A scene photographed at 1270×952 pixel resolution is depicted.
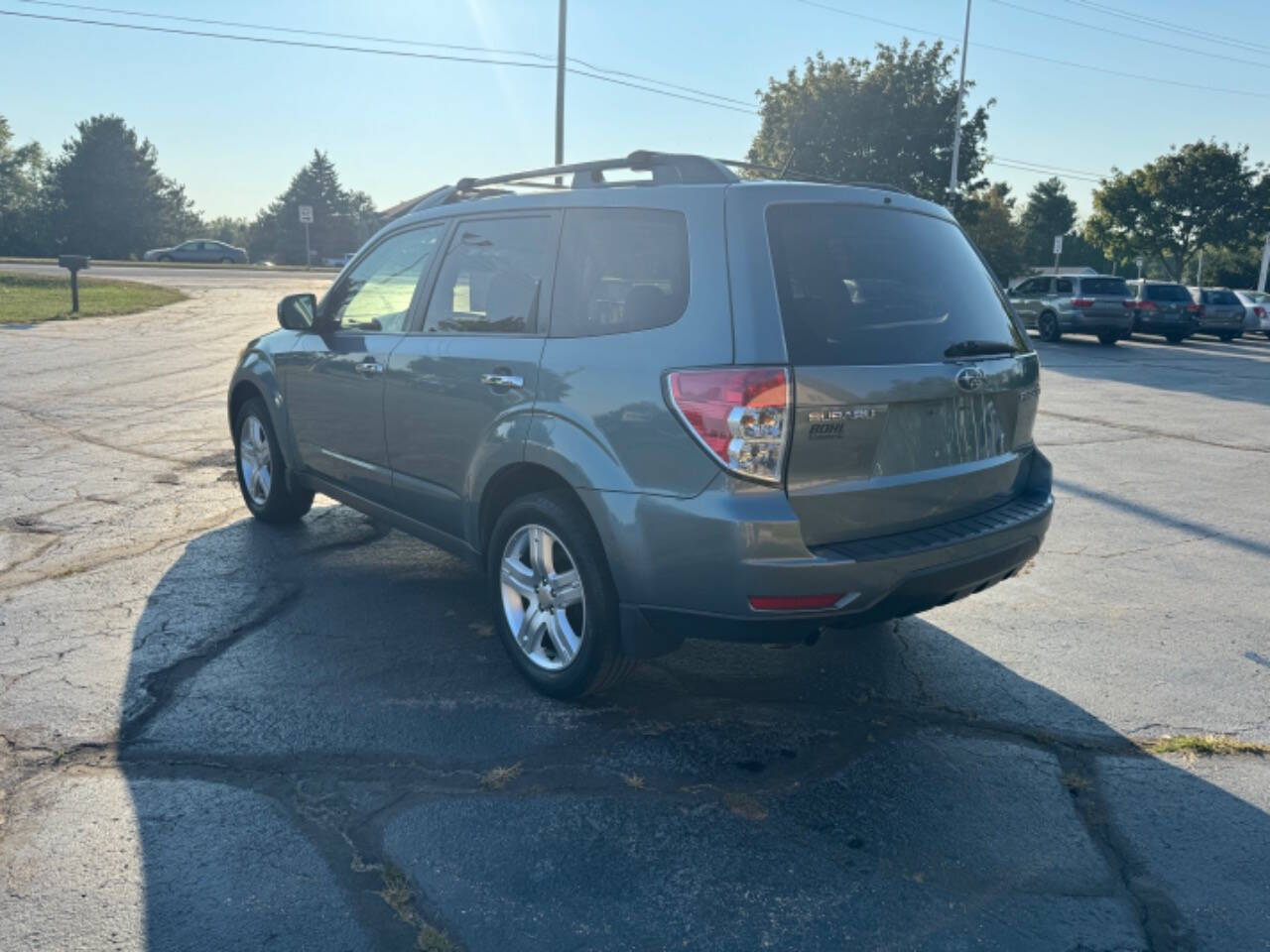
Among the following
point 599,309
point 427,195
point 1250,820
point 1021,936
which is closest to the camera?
point 1021,936

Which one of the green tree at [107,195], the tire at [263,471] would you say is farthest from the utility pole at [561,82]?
the green tree at [107,195]

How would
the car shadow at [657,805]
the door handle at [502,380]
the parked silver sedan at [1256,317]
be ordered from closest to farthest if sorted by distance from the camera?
1. the car shadow at [657,805]
2. the door handle at [502,380]
3. the parked silver sedan at [1256,317]

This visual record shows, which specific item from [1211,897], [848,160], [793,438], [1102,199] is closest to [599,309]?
[793,438]

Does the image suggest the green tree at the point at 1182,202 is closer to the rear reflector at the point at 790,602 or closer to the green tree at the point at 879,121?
the green tree at the point at 879,121

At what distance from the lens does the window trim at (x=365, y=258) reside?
4824 millimetres

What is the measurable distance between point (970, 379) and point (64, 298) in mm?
25049

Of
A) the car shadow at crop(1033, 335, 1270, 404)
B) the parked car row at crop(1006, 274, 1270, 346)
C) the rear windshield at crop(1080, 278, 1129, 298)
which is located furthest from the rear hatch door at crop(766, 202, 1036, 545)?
the rear windshield at crop(1080, 278, 1129, 298)

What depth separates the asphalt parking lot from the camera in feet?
9.02

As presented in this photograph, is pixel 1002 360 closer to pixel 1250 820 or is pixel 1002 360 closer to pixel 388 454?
pixel 1250 820

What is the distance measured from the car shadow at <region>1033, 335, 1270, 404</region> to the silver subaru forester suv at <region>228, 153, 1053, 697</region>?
12.6 m

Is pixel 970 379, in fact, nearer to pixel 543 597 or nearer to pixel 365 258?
pixel 543 597

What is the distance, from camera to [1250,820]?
128 inches

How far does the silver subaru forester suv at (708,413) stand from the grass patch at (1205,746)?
2.62 ft

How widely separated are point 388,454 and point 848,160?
120 ft
